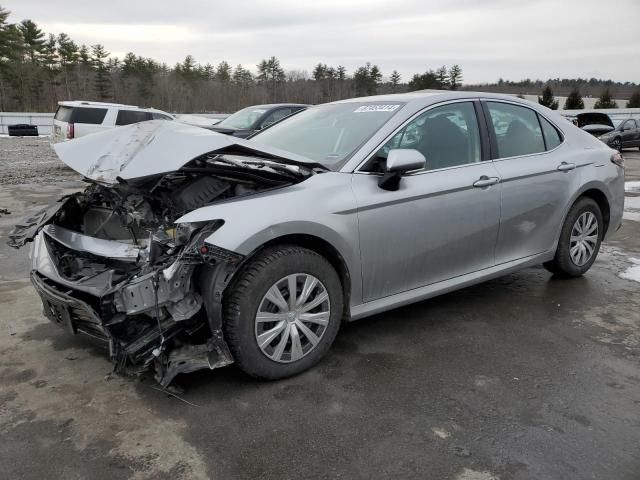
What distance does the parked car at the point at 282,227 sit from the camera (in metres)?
2.78

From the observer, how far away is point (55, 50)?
5956 centimetres

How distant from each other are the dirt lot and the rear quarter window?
37.4 ft

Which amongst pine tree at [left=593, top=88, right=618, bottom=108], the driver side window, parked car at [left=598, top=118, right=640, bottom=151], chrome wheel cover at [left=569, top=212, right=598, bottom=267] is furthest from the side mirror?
pine tree at [left=593, top=88, right=618, bottom=108]

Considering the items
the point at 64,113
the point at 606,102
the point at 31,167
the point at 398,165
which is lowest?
the point at 31,167

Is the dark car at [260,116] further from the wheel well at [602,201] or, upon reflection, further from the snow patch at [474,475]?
the snow patch at [474,475]

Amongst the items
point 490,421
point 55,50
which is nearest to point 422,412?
point 490,421

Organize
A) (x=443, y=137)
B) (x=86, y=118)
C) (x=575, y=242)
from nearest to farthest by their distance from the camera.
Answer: (x=443, y=137), (x=575, y=242), (x=86, y=118)

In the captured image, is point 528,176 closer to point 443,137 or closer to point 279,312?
point 443,137

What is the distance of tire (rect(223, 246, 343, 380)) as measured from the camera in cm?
280

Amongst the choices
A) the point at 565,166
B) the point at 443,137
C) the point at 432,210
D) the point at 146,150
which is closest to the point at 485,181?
the point at 443,137

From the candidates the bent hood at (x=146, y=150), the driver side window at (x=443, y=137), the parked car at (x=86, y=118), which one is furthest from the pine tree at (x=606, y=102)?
the bent hood at (x=146, y=150)

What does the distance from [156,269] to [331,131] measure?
1.78 metres

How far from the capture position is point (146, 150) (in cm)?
312

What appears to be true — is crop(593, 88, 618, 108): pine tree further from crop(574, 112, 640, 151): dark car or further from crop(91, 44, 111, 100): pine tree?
crop(91, 44, 111, 100): pine tree
